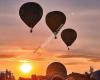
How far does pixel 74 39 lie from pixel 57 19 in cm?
919

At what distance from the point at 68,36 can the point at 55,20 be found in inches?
351

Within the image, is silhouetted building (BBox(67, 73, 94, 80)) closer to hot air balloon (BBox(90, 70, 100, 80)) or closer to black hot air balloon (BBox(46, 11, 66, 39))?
hot air balloon (BBox(90, 70, 100, 80))

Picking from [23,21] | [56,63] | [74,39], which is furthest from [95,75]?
[56,63]

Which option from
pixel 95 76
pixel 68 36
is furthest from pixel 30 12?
pixel 95 76

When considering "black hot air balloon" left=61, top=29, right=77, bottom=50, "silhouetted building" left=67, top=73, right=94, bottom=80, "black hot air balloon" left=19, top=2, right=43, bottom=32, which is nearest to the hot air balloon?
"silhouetted building" left=67, top=73, right=94, bottom=80

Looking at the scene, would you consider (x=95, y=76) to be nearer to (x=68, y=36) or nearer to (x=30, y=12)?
(x=30, y=12)

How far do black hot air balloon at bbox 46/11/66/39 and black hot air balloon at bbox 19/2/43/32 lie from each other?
4018 mm

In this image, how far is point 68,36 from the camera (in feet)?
263

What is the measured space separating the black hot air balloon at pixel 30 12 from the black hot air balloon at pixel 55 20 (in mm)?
4018

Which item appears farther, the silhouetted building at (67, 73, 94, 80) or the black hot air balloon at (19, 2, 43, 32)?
the black hot air balloon at (19, 2, 43, 32)

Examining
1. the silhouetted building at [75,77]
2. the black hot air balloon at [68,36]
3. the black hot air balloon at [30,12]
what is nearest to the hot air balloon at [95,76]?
the silhouetted building at [75,77]

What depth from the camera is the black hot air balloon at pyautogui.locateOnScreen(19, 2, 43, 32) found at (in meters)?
67.2

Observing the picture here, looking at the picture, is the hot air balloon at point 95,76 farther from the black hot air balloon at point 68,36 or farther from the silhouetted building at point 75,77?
the black hot air balloon at point 68,36

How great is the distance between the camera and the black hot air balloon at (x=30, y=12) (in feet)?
220
